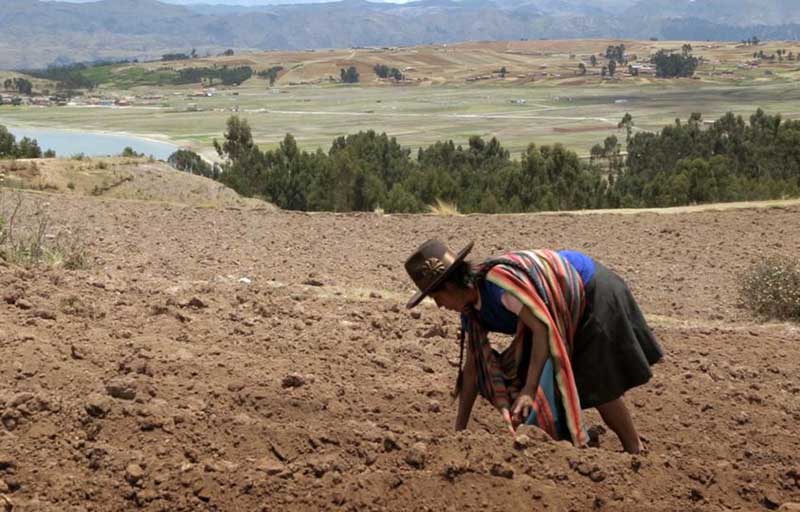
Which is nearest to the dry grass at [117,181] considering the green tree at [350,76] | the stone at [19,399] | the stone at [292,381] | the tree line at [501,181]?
the tree line at [501,181]

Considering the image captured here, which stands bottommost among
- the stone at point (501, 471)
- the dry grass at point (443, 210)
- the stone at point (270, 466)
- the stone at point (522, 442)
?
the dry grass at point (443, 210)

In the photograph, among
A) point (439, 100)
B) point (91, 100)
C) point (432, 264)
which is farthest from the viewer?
point (91, 100)

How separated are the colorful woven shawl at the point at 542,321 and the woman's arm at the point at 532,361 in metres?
0.03

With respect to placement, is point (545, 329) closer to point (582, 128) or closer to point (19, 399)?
point (19, 399)

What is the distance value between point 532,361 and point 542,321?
21 centimetres

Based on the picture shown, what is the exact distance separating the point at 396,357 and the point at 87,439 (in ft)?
8.91

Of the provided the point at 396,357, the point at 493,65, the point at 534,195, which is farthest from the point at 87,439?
the point at 493,65

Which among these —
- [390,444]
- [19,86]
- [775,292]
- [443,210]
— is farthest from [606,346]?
[19,86]

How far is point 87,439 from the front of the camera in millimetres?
4555

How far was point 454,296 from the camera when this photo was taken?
427 centimetres

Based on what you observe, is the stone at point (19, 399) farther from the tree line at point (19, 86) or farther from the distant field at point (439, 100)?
the tree line at point (19, 86)

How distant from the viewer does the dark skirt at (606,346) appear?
4.41 meters

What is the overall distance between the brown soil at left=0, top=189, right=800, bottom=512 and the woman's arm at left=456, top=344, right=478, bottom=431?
15 centimetres

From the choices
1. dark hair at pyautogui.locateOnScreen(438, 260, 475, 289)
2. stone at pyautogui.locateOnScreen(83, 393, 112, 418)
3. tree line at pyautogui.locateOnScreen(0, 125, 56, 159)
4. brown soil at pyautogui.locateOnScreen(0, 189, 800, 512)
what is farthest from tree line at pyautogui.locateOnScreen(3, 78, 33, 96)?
dark hair at pyautogui.locateOnScreen(438, 260, 475, 289)
